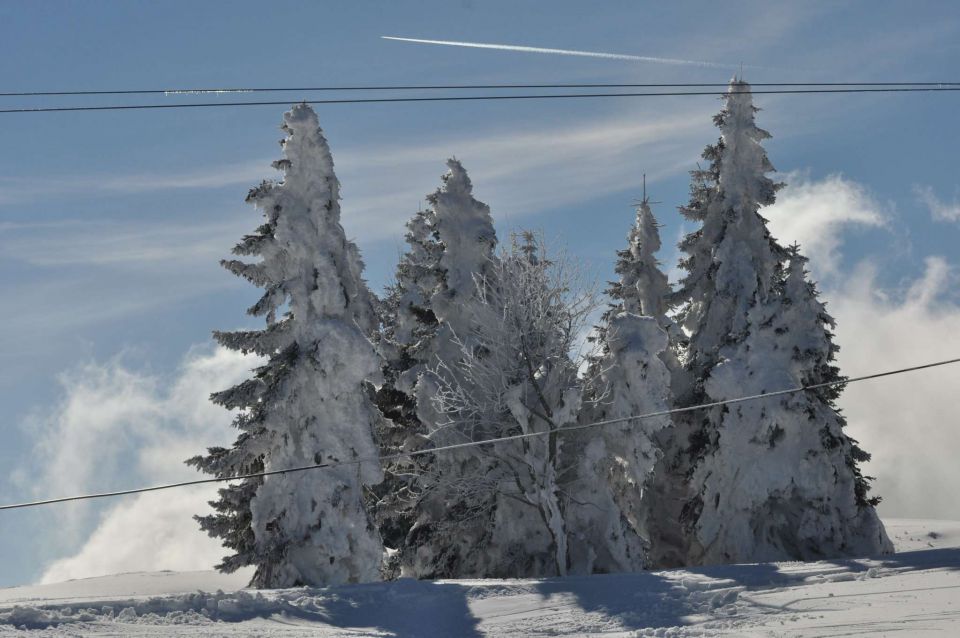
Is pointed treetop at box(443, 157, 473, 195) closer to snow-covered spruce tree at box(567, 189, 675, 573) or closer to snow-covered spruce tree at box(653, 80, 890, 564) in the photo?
snow-covered spruce tree at box(567, 189, 675, 573)

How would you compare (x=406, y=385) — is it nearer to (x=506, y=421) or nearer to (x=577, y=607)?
(x=506, y=421)

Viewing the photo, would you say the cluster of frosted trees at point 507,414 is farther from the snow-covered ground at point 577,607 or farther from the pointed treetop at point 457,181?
the snow-covered ground at point 577,607

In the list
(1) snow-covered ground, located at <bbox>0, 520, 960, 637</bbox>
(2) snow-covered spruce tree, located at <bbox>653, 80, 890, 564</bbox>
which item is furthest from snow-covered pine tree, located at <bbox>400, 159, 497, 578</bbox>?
(1) snow-covered ground, located at <bbox>0, 520, 960, 637</bbox>

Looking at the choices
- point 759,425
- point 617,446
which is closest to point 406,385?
point 617,446

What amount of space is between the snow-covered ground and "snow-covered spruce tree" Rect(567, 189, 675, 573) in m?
5.68

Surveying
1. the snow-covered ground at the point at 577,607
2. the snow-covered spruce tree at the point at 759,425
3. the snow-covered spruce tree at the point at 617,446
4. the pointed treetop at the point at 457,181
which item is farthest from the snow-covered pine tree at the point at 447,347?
the snow-covered ground at the point at 577,607

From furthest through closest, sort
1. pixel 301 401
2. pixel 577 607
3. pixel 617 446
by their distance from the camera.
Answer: pixel 617 446, pixel 301 401, pixel 577 607

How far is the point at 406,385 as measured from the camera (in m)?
30.3

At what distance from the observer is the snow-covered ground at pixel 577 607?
14719 millimetres

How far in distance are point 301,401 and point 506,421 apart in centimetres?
585

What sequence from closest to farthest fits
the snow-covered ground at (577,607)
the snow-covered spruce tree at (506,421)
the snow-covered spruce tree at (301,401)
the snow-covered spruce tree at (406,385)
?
the snow-covered ground at (577,607) < the snow-covered spruce tree at (301,401) < the snow-covered spruce tree at (506,421) < the snow-covered spruce tree at (406,385)

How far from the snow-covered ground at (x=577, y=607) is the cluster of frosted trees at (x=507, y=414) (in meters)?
5.55

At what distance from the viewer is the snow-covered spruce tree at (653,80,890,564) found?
2889 centimetres

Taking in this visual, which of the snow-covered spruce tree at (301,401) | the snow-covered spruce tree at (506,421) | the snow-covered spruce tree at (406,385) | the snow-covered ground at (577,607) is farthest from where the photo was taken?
the snow-covered spruce tree at (406,385)
